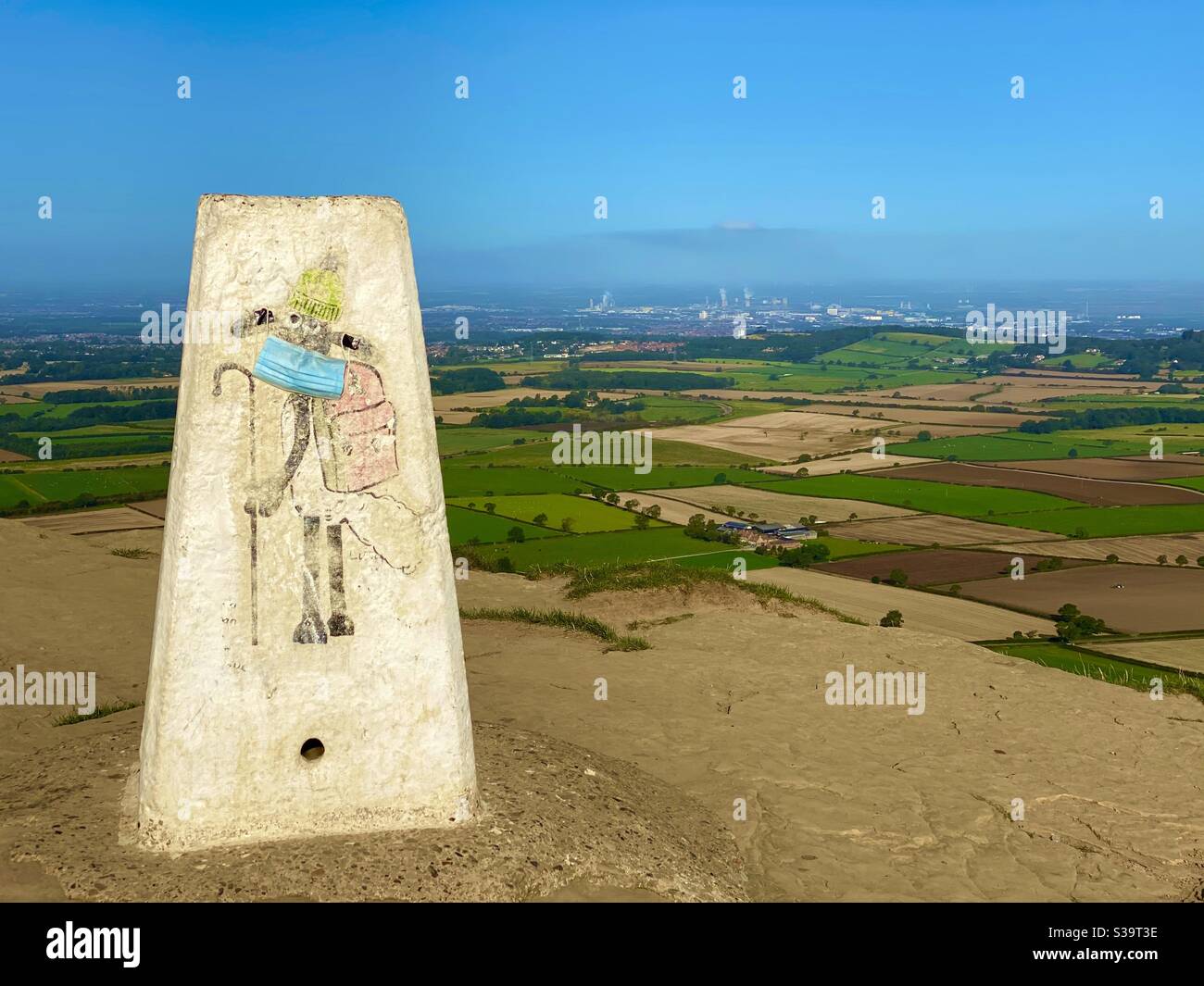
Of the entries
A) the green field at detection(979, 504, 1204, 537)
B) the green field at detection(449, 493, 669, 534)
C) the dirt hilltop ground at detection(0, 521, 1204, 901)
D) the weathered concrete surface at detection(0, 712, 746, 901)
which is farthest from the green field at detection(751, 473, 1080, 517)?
the weathered concrete surface at detection(0, 712, 746, 901)

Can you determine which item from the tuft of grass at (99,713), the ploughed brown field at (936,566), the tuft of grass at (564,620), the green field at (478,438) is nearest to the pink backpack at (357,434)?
the tuft of grass at (99,713)

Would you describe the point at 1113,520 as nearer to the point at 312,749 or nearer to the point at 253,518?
the point at 312,749

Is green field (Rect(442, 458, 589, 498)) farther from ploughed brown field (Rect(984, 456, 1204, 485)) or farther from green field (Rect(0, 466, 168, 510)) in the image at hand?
ploughed brown field (Rect(984, 456, 1204, 485))

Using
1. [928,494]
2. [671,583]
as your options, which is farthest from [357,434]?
[928,494]

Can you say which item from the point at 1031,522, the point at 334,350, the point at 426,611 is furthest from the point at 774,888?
the point at 1031,522

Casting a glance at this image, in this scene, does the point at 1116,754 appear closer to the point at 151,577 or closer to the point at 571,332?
the point at 151,577
